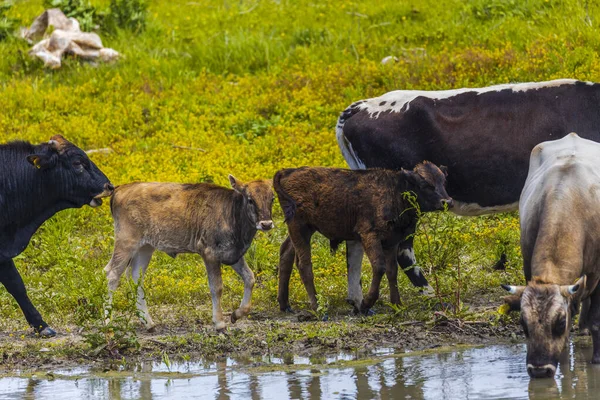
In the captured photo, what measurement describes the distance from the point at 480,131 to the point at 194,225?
3.39 m

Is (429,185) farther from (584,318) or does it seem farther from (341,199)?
(584,318)

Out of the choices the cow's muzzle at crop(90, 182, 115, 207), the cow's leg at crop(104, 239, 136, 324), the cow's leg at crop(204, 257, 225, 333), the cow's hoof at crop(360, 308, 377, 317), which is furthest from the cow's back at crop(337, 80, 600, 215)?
the cow's leg at crop(104, 239, 136, 324)

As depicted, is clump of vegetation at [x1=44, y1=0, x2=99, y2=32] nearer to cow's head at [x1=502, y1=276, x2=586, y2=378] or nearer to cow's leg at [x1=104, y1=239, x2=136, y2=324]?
cow's leg at [x1=104, y1=239, x2=136, y2=324]

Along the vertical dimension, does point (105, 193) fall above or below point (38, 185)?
below

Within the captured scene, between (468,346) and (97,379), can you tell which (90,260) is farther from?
(468,346)

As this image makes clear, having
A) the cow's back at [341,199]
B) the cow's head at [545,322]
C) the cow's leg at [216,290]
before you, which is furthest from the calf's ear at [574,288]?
the cow's leg at [216,290]

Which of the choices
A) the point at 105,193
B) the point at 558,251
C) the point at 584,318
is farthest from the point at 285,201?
the point at 558,251

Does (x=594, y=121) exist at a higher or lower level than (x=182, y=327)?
higher

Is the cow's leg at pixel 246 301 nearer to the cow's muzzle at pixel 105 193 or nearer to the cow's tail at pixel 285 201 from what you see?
the cow's tail at pixel 285 201

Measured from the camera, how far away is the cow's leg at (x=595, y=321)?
894 centimetres

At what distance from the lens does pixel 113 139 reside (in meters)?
17.2

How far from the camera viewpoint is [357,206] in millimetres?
11117

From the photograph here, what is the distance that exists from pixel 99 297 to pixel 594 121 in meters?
5.61

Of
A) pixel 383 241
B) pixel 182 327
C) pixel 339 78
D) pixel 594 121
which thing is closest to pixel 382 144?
pixel 383 241
